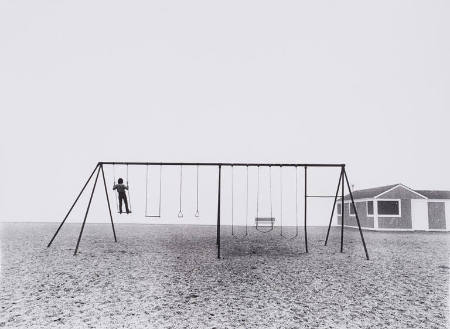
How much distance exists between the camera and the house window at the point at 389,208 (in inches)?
1068

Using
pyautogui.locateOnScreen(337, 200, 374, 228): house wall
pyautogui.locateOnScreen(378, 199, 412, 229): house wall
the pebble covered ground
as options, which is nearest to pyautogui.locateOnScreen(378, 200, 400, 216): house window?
pyautogui.locateOnScreen(378, 199, 412, 229): house wall

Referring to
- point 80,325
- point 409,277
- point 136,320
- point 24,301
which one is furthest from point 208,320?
point 409,277

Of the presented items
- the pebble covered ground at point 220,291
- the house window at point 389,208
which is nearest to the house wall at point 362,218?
the house window at point 389,208

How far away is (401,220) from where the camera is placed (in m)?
26.9

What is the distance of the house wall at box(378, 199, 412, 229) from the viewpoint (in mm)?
26766

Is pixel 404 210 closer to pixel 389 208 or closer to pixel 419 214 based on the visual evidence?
pixel 389 208

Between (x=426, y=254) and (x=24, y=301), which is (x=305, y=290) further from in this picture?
(x=426, y=254)

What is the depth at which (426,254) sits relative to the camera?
499 inches

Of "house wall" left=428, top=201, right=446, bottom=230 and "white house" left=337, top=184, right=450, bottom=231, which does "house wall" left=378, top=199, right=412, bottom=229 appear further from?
"house wall" left=428, top=201, right=446, bottom=230

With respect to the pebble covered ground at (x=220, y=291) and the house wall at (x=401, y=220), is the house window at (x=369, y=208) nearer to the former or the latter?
the house wall at (x=401, y=220)

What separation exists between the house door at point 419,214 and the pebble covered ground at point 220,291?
748 inches

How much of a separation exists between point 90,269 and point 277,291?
491 cm

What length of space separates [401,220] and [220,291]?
25.0 m

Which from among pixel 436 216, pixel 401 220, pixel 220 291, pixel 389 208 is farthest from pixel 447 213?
pixel 220 291
